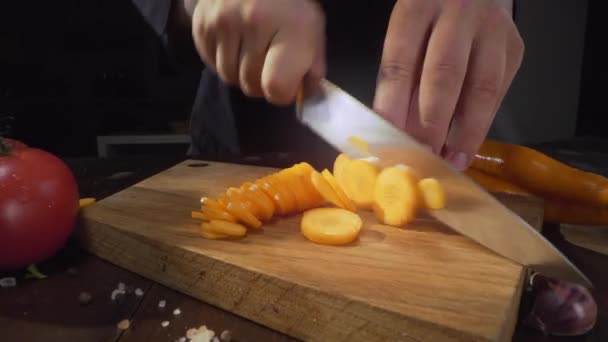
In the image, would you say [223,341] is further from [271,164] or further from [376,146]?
[271,164]

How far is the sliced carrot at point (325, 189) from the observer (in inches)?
43.4

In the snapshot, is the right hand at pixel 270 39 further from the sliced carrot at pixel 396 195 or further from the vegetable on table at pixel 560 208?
→ the vegetable on table at pixel 560 208

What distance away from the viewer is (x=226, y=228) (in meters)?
0.99

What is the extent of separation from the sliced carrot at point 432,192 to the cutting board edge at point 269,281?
8.2 inches

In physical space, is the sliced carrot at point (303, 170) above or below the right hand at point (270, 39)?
below

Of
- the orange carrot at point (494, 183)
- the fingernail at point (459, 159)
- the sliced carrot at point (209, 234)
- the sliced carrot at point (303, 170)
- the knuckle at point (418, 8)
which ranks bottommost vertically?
the orange carrot at point (494, 183)

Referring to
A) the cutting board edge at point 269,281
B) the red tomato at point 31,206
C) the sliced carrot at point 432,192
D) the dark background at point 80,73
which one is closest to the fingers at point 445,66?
the sliced carrot at point 432,192

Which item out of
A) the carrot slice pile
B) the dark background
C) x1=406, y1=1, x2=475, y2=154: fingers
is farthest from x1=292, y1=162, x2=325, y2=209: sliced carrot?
the dark background

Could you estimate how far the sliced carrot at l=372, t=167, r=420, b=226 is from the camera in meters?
1.02

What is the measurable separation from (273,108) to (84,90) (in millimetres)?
2287

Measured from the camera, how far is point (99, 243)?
3.67 feet

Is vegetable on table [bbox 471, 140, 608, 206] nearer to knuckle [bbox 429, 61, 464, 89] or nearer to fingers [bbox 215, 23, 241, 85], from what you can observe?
knuckle [bbox 429, 61, 464, 89]

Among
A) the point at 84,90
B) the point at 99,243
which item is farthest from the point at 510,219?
the point at 84,90

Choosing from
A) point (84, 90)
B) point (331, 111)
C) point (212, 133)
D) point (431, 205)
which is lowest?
point (84, 90)
